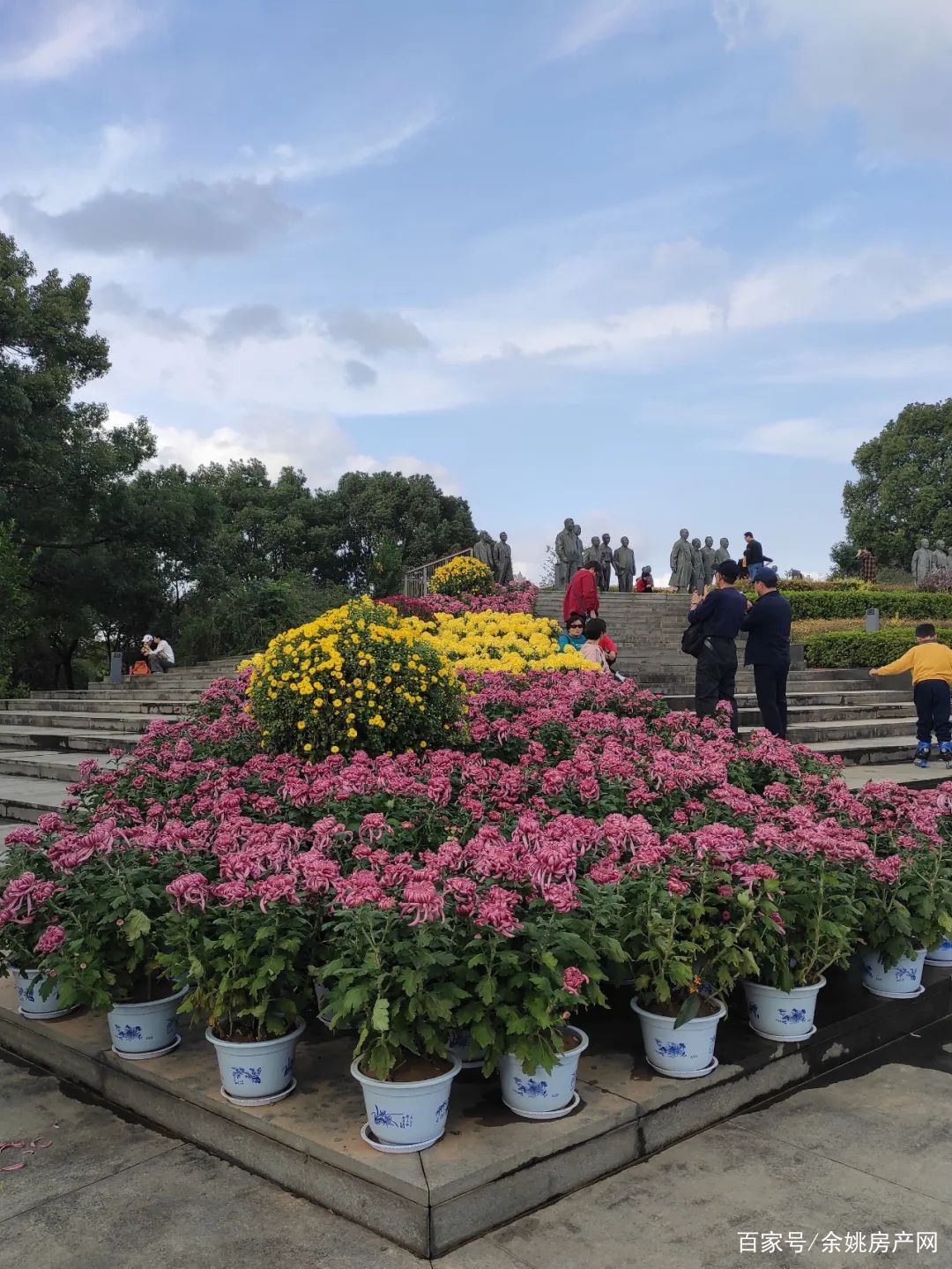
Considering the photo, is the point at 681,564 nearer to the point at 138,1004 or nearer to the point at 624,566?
the point at 624,566

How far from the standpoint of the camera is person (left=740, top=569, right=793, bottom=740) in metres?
7.54

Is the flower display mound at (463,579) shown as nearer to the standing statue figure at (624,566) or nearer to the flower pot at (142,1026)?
the standing statue figure at (624,566)

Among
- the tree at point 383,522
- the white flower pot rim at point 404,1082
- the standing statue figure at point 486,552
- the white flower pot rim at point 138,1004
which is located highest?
the tree at point 383,522

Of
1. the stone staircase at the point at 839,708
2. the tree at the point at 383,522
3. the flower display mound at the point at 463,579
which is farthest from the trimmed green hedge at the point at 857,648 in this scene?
the tree at the point at 383,522

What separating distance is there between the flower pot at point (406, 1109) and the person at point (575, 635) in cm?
704

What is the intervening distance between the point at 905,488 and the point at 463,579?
89.8 ft

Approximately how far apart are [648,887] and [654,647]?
1462 cm

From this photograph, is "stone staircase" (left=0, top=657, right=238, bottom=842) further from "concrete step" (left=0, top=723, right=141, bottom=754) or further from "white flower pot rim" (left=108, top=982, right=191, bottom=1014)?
"white flower pot rim" (left=108, top=982, right=191, bottom=1014)

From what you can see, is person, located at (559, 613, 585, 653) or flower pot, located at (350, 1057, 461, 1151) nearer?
flower pot, located at (350, 1057, 461, 1151)

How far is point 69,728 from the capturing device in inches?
479

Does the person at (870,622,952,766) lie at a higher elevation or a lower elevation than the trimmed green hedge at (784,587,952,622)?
lower

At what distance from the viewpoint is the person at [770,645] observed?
7.54 meters

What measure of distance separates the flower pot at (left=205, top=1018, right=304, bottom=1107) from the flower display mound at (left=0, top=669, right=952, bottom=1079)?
0.06m

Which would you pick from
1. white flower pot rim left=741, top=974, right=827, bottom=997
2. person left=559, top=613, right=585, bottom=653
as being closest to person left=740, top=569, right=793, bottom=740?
person left=559, top=613, right=585, bottom=653
